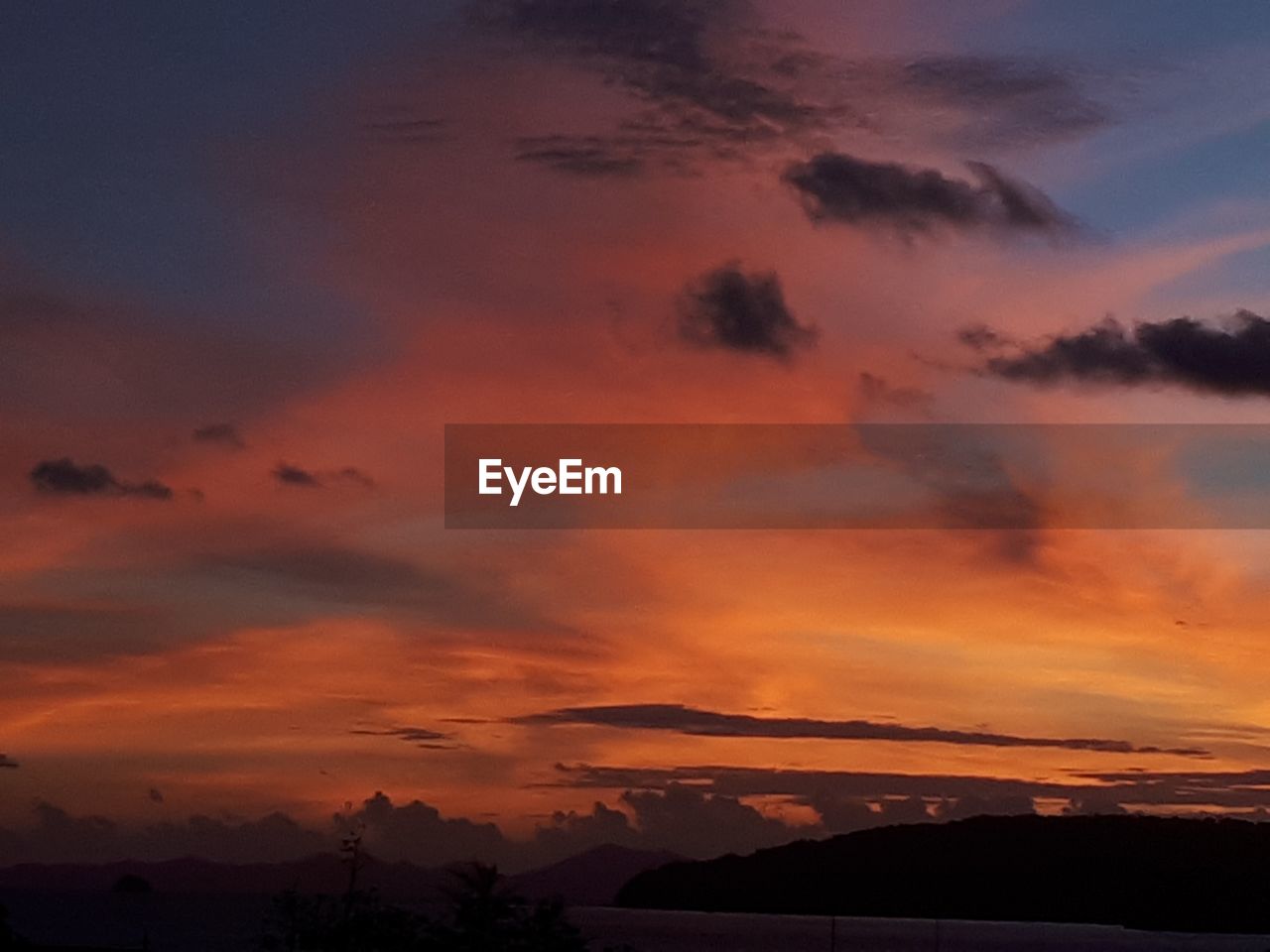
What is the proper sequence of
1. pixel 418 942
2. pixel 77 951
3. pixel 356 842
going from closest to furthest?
1. pixel 418 942
2. pixel 356 842
3. pixel 77 951

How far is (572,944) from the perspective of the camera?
153 ft

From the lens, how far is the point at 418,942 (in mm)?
49375

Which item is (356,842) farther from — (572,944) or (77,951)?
(77,951)

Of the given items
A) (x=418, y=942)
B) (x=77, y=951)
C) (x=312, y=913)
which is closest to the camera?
(x=418, y=942)

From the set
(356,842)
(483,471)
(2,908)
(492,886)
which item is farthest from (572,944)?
(2,908)

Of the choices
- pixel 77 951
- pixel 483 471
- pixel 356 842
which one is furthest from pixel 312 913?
pixel 483 471

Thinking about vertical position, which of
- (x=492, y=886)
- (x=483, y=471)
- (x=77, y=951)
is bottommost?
(x=77, y=951)

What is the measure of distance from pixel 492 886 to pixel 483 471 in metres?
11.1

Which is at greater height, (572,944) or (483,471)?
(483,471)

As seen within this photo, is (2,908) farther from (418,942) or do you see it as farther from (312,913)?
(418,942)

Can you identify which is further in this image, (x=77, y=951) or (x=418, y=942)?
(x=77, y=951)

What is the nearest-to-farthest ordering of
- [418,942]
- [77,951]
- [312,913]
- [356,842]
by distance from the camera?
[418,942] → [356,842] → [312,913] → [77,951]

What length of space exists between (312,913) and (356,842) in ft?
56.6

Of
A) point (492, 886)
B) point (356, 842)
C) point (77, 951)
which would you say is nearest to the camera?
point (492, 886)
